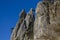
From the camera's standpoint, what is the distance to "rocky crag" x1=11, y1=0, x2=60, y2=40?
180 ft

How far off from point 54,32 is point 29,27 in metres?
21.6

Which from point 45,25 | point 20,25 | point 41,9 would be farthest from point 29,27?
point 45,25

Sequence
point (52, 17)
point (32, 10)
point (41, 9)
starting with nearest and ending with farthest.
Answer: point (52, 17)
point (41, 9)
point (32, 10)

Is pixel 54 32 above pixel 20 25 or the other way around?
the other way around

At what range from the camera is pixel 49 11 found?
61.7 m

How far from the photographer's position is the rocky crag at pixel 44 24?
54.9 meters

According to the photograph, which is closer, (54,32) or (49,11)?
(54,32)

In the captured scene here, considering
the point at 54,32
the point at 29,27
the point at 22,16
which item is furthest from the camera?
the point at 22,16

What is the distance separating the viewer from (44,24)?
5847cm

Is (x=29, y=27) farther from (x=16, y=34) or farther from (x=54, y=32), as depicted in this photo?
(x=54, y=32)

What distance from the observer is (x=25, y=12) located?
8706 cm

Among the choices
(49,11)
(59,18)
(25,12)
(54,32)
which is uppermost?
(25,12)

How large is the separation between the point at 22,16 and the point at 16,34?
927 cm

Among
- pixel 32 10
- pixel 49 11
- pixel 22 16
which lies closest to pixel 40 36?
pixel 49 11
